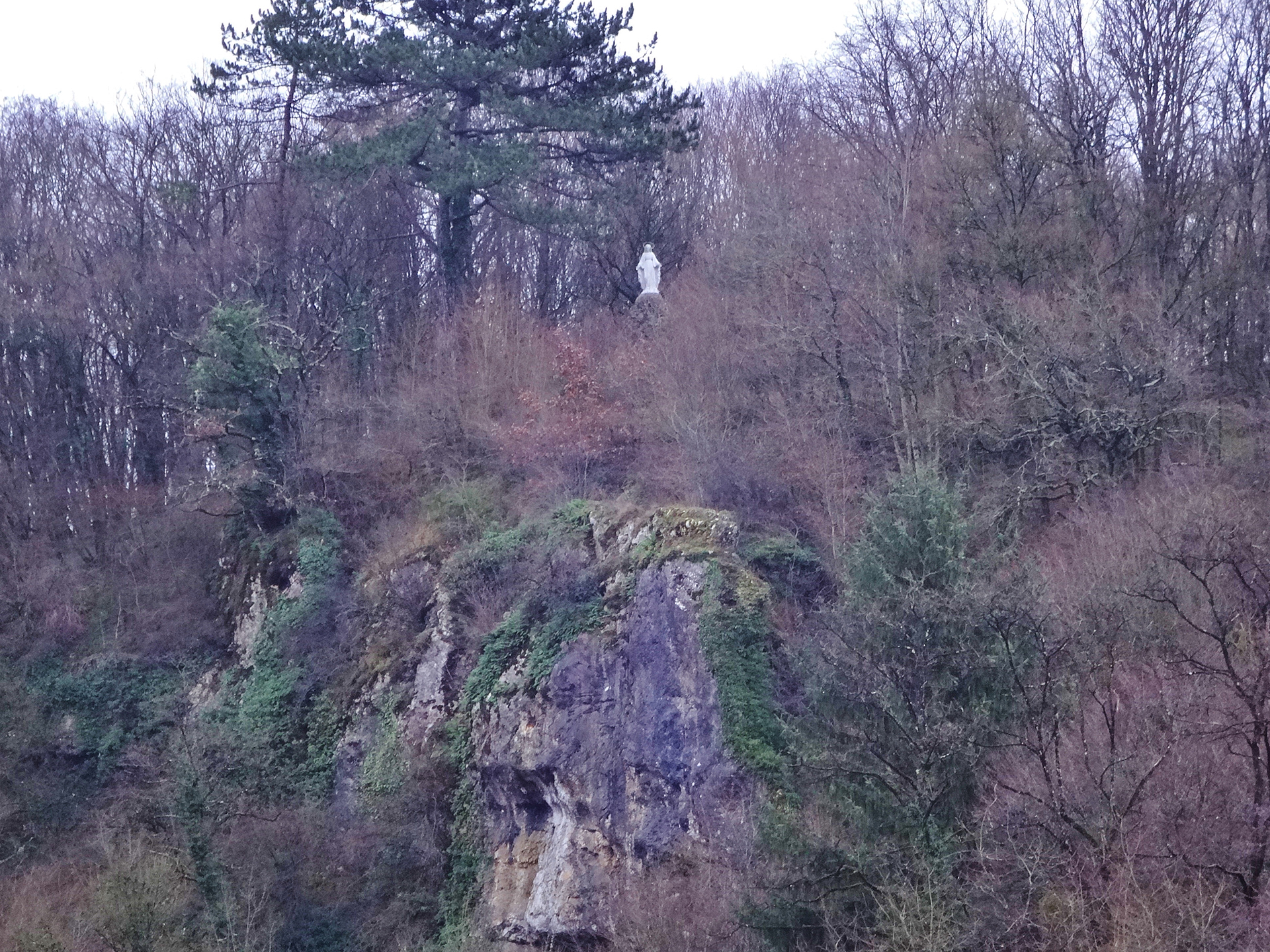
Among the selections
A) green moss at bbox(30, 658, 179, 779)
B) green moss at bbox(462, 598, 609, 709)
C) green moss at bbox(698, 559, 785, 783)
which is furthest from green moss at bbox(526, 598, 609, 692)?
green moss at bbox(30, 658, 179, 779)

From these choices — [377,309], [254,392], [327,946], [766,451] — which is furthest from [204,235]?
[327,946]

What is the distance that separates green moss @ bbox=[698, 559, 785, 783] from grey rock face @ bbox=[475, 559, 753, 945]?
0.20 m

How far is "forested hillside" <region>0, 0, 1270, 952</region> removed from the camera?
12008 mm

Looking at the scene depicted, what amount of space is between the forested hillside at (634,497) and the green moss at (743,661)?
68 mm

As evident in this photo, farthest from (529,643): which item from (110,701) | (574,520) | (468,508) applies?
(110,701)

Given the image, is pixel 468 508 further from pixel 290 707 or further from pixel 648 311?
pixel 648 311

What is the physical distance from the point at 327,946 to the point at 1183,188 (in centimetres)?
1869

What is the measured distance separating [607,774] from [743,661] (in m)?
2.32

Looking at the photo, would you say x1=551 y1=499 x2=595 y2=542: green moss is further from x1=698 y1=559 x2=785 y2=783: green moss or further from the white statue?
the white statue

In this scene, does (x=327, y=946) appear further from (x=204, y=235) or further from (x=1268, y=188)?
(x=1268, y=188)

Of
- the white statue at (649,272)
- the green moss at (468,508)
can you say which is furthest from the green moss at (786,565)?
the white statue at (649,272)

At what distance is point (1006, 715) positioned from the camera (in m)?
12.3

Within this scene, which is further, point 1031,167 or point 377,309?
point 377,309

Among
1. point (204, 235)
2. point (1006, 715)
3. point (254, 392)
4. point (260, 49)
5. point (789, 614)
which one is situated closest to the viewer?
point (1006, 715)
